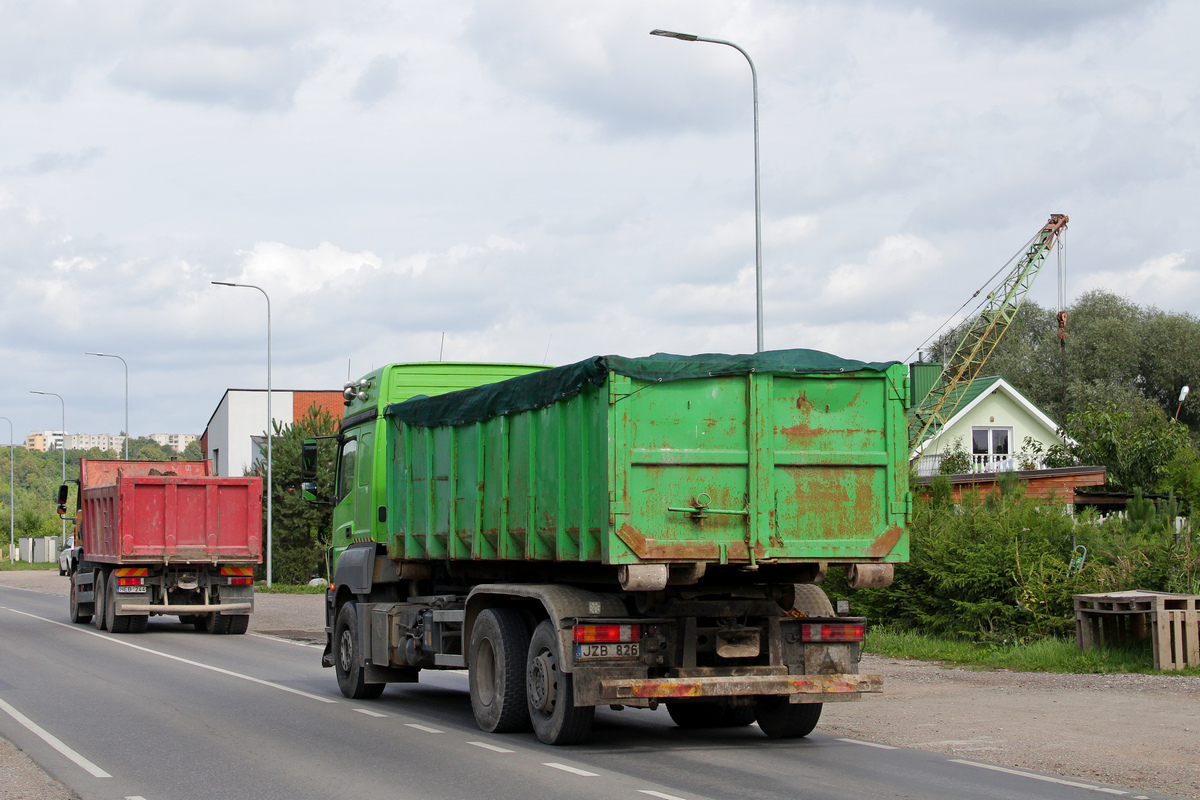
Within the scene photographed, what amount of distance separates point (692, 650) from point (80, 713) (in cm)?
630

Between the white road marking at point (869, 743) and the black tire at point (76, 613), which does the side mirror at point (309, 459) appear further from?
the black tire at point (76, 613)

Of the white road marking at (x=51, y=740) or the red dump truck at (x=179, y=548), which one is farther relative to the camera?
the red dump truck at (x=179, y=548)

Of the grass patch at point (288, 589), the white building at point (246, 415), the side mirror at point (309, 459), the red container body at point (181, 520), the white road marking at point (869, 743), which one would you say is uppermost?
the white building at point (246, 415)

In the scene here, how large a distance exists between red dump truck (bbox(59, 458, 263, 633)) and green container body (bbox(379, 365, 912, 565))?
15214 millimetres

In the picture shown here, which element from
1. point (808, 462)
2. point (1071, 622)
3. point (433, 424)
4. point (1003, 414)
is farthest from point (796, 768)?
point (1003, 414)

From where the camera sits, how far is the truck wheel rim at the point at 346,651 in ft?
46.7

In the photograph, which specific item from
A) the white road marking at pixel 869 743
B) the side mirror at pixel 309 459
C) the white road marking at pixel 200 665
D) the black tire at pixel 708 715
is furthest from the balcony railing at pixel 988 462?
the white road marking at pixel 869 743

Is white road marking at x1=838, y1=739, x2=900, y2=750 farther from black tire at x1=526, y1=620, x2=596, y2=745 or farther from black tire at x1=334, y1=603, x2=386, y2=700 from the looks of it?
black tire at x1=334, y1=603, x2=386, y2=700

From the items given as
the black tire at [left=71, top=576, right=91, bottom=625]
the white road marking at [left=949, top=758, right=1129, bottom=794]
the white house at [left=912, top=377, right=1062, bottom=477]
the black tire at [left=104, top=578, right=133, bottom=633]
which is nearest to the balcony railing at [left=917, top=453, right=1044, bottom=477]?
the white house at [left=912, top=377, right=1062, bottom=477]

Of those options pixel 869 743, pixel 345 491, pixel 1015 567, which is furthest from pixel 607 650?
pixel 1015 567

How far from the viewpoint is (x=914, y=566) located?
63.3 ft

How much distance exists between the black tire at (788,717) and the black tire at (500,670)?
1964mm

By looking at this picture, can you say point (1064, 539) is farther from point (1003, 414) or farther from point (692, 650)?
point (1003, 414)

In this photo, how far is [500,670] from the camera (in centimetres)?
1099
